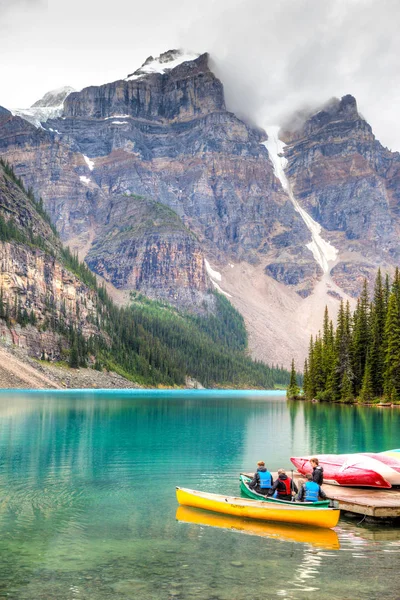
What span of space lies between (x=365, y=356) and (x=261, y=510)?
316ft

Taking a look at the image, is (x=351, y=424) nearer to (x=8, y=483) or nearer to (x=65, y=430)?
(x=65, y=430)

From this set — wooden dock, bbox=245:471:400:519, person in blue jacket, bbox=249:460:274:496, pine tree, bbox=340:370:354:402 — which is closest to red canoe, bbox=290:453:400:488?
wooden dock, bbox=245:471:400:519

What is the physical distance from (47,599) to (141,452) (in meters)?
31.5

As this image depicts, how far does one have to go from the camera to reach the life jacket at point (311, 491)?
26.2 m

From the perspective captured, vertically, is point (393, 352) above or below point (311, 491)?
above

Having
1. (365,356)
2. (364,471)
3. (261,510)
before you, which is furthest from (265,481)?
(365,356)

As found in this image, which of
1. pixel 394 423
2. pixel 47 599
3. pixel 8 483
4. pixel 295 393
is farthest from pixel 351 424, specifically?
pixel 295 393

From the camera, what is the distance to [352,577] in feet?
63.1

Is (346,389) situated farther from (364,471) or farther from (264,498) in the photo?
(264,498)

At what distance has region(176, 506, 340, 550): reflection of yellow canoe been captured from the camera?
23.7 m

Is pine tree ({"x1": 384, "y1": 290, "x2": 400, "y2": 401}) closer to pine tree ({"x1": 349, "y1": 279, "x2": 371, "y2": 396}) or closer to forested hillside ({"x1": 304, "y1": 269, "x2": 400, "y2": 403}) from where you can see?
forested hillside ({"x1": 304, "y1": 269, "x2": 400, "y2": 403})

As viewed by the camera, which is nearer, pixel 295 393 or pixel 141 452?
pixel 141 452

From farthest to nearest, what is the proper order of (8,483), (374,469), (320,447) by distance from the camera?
1. (320,447)
2. (8,483)
3. (374,469)

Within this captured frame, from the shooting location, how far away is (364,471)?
31.1 metres
